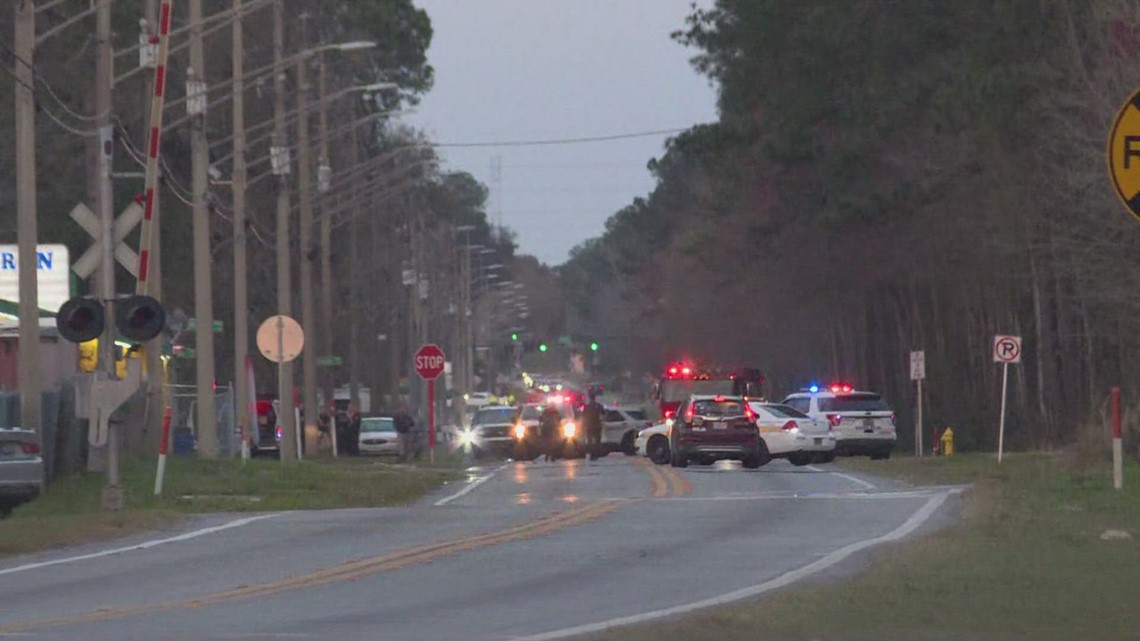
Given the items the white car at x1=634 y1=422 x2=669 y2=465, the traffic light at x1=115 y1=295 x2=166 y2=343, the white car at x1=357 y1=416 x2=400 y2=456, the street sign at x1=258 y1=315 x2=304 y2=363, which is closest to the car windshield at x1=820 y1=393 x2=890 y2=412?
the white car at x1=634 y1=422 x2=669 y2=465

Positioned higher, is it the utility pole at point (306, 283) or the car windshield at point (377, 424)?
the utility pole at point (306, 283)

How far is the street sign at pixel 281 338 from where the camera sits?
129 feet

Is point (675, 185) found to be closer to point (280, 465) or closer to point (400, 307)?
point (400, 307)

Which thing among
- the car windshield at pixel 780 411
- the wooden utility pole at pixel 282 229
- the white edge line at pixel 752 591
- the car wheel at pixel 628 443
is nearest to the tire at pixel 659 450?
the car windshield at pixel 780 411

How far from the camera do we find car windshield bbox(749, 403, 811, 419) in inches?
1746

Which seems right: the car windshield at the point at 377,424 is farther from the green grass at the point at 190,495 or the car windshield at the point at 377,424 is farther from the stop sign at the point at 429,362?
the green grass at the point at 190,495

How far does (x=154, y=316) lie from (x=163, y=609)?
10.2 m

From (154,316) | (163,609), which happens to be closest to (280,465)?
(154,316)

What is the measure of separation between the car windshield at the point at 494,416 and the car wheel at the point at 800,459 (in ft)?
45.1

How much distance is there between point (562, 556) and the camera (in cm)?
1914

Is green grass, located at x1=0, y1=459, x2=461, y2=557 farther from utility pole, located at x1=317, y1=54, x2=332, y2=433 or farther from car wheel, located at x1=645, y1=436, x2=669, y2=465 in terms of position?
utility pole, located at x1=317, y1=54, x2=332, y2=433

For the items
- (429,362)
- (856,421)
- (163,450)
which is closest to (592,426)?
(429,362)

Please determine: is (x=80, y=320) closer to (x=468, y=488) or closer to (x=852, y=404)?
(x=468, y=488)

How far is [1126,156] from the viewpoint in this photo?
12.6 metres
